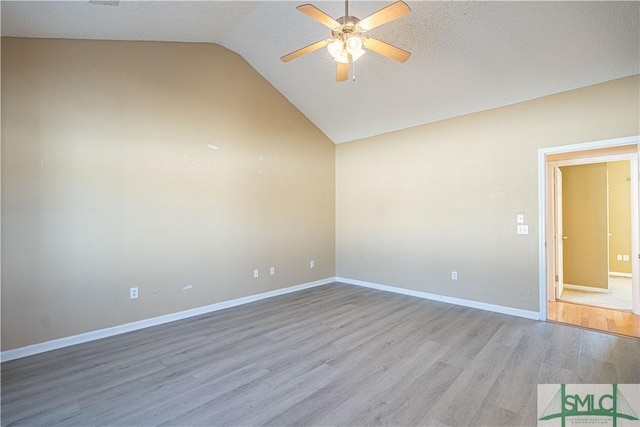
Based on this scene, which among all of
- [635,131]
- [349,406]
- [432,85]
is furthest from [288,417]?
[635,131]

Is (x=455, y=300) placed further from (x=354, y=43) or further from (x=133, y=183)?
(x=133, y=183)

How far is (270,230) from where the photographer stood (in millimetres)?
4910

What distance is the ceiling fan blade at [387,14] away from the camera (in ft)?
6.70

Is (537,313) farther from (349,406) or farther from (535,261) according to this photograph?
(349,406)

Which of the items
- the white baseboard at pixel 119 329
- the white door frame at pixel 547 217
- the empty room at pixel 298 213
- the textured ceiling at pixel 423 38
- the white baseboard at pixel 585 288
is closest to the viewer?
the empty room at pixel 298 213

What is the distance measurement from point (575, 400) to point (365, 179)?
4132 millimetres

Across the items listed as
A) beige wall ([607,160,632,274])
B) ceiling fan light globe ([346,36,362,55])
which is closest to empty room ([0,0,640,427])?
ceiling fan light globe ([346,36,362,55])

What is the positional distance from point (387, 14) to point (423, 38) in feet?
4.53

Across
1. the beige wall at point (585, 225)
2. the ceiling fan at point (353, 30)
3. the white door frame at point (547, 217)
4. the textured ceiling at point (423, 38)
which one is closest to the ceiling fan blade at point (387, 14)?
the ceiling fan at point (353, 30)

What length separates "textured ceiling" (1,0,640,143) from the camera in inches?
107

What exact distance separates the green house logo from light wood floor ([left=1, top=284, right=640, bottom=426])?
0.10 m

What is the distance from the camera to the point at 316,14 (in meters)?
2.19

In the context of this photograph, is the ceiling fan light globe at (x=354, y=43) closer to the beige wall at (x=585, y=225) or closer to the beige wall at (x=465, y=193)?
the beige wall at (x=465, y=193)

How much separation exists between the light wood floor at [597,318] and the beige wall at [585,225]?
1534 mm
